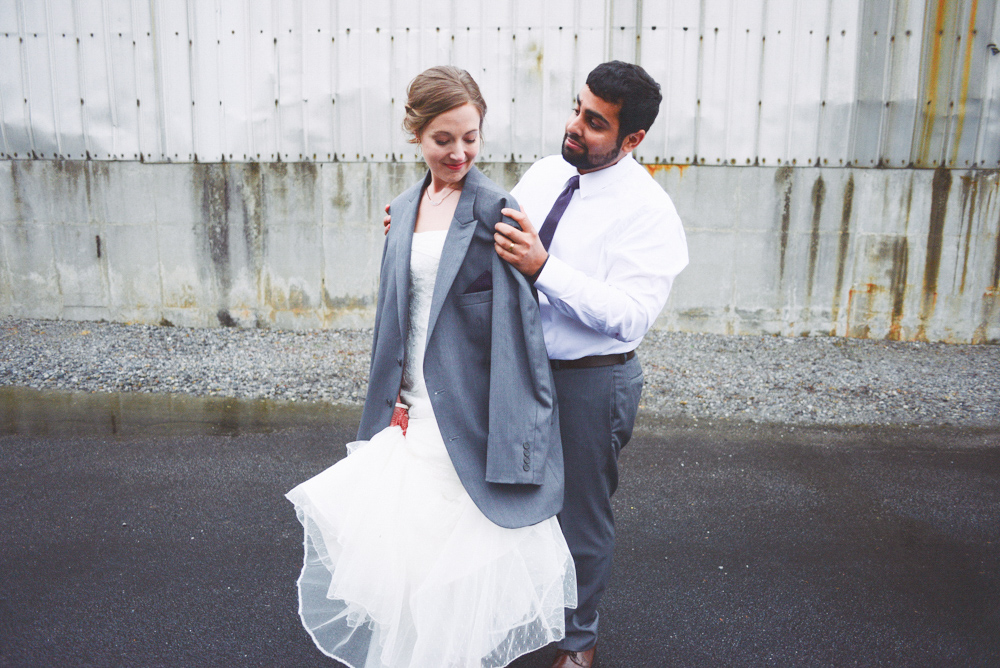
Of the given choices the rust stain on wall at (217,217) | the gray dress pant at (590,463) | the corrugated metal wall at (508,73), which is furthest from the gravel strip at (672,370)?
the gray dress pant at (590,463)

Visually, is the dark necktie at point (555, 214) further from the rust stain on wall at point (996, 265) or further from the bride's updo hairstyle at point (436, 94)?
the rust stain on wall at point (996, 265)

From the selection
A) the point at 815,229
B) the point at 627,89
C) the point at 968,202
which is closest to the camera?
the point at 627,89

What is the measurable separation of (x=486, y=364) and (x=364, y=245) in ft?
17.9

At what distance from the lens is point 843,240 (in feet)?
23.1

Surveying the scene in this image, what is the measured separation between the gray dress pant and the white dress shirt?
105mm

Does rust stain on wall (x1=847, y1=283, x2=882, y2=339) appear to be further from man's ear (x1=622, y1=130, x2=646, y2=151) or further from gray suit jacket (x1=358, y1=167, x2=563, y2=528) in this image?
gray suit jacket (x1=358, y1=167, x2=563, y2=528)

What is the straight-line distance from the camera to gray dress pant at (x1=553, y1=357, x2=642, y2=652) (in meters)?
2.41

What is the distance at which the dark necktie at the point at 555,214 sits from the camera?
2.39 metres

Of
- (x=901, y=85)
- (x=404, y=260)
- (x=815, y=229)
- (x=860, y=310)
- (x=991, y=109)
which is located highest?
(x=901, y=85)

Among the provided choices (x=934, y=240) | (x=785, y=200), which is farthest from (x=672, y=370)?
(x=934, y=240)

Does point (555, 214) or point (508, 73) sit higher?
point (508, 73)

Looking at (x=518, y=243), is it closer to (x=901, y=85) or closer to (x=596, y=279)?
(x=596, y=279)

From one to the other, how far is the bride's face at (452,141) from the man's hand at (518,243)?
184mm

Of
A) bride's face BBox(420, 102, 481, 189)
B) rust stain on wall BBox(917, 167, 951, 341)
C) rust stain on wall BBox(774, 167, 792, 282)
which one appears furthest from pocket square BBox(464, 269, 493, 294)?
rust stain on wall BBox(917, 167, 951, 341)
